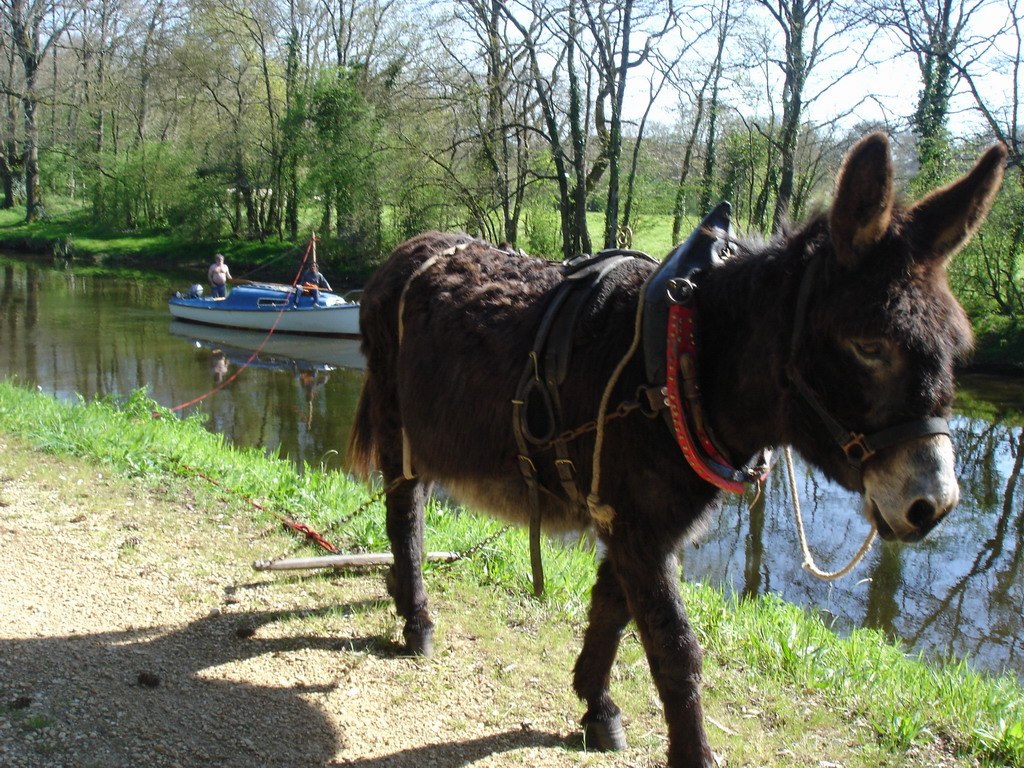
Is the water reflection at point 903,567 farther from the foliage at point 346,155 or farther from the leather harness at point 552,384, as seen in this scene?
the foliage at point 346,155

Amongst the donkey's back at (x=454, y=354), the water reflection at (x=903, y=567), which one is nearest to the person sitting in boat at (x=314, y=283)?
the water reflection at (x=903, y=567)

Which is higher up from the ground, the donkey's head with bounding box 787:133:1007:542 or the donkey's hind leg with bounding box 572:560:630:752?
the donkey's head with bounding box 787:133:1007:542

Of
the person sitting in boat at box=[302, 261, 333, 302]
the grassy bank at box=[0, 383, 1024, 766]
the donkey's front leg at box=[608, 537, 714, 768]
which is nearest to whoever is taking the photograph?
the donkey's front leg at box=[608, 537, 714, 768]

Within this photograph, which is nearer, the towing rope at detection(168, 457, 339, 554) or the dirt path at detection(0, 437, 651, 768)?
the dirt path at detection(0, 437, 651, 768)

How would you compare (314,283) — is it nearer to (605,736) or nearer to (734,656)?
(734,656)

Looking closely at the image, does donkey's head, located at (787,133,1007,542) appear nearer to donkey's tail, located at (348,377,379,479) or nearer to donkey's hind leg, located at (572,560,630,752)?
donkey's hind leg, located at (572,560,630,752)

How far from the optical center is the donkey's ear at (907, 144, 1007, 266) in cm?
224

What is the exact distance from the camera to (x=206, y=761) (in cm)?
296

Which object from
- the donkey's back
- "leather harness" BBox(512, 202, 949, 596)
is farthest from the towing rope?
"leather harness" BBox(512, 202, 949, 596)

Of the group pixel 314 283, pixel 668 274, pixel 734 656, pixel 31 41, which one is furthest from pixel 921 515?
pixel 31 41

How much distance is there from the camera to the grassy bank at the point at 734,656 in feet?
11.0

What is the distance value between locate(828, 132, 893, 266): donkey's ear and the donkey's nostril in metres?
0.66

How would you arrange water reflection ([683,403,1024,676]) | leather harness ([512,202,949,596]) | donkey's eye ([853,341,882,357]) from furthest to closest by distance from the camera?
water reflection ([683,403,1024,676]) → leather harness ([512,202,949,596]) → donkey's eye ([853,341,882,357])

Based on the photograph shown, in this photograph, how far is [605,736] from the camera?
126 inches
